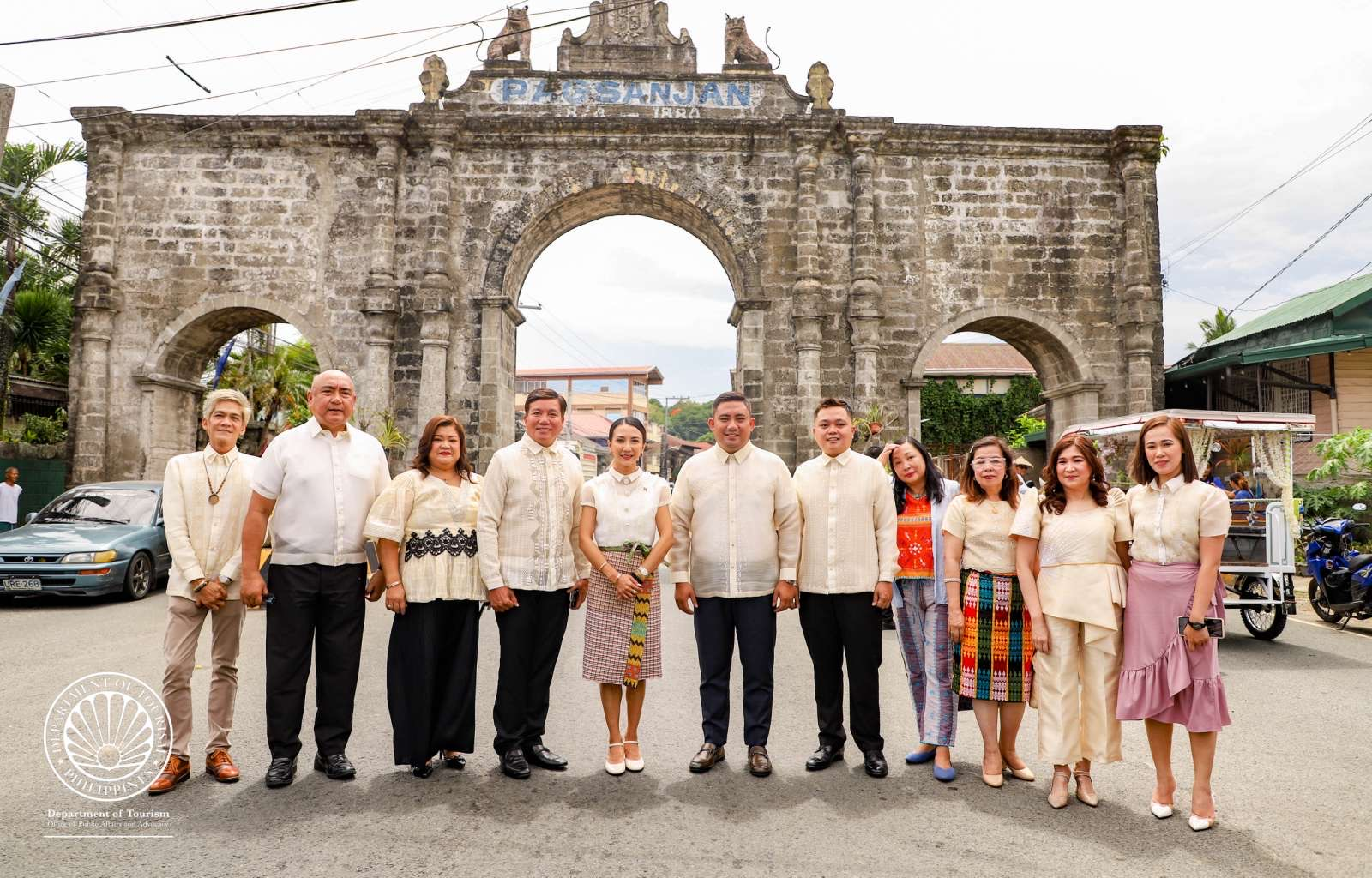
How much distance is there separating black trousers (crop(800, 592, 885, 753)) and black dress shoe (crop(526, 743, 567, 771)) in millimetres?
1311

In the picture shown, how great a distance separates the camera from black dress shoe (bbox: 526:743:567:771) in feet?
13.7

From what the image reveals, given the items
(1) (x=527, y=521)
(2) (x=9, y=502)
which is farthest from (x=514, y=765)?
(2) (x=9, y=502)

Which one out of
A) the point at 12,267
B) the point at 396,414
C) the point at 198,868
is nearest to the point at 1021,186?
the point at 396,414

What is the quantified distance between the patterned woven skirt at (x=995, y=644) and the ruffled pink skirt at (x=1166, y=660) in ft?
1.40

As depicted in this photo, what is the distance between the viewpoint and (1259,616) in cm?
808

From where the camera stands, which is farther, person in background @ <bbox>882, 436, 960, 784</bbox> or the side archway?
the side archway

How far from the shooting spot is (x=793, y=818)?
3.58 m

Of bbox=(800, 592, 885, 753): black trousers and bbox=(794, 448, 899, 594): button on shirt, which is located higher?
bbox=(794, 448, 899, 594): button on shirt

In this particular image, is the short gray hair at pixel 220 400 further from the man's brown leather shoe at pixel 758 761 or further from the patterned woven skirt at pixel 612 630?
the man's brown leather shoe at pixel 758 761

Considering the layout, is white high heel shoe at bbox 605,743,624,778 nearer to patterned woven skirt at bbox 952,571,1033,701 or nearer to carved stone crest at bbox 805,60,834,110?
patterned woven skirt at bbox 952,571,1033,701

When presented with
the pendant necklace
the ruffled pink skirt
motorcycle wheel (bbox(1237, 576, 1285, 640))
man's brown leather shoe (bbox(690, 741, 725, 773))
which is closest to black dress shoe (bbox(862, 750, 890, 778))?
man's brown leather shoe (bbox(690, 741, 725, 773))

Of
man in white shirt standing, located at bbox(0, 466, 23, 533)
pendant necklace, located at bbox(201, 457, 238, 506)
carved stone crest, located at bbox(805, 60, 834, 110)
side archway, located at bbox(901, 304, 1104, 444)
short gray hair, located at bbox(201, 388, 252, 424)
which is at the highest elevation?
carved stone crest, located at bbox(805, 60, 834, 110)

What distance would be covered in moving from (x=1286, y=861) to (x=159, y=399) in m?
17.0

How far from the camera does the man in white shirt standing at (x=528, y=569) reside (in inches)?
165
